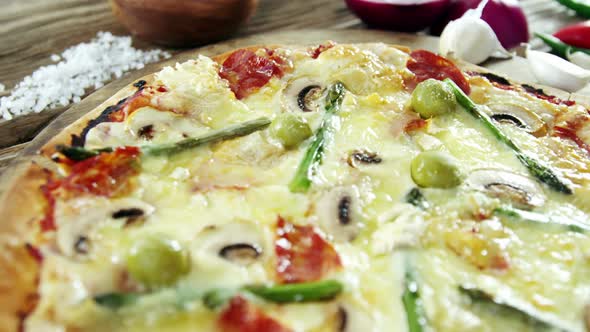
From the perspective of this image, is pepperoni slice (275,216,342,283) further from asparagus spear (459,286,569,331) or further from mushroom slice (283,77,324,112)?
mushroom slice (283,77,324,112)

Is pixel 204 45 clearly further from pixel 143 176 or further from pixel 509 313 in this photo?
pixel 509 313

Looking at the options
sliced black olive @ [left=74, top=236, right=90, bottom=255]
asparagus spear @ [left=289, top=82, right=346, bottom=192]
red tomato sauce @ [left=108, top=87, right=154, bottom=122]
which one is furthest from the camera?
red tomato sauce @ [left=108, top=87, right=154, bottom=122]

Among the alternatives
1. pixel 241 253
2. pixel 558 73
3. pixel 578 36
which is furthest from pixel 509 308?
pixel 578 36

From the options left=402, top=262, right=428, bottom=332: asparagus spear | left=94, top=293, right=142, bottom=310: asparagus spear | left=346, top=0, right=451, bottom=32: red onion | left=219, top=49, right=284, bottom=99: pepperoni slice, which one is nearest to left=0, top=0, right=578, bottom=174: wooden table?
left=346, top=0, right=451, bottom=32: red onion

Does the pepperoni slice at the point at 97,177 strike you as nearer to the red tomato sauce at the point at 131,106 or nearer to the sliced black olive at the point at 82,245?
the sliced black olive at the point at 82,245

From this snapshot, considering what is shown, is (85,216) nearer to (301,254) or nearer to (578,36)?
(301,254)

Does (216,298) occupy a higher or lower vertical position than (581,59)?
higher

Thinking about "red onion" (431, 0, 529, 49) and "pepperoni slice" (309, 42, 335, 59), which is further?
"red onion" (431, 0, 529, 49)
